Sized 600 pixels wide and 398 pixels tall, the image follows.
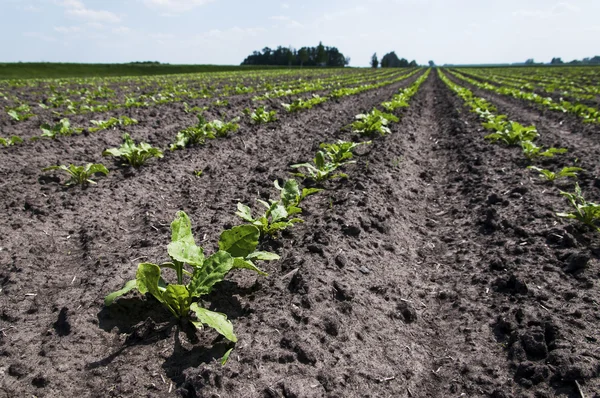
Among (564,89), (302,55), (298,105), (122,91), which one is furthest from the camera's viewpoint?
(302,55)

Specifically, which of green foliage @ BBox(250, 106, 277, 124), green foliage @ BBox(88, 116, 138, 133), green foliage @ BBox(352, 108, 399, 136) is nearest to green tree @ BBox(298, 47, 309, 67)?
green foliage @ BBox(250, 106, 277, 124)

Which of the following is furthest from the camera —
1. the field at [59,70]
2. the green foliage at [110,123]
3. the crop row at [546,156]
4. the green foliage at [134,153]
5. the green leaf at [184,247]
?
the field at [59,70]

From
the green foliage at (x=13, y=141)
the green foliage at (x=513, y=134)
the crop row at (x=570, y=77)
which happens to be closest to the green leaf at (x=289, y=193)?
the green foliage at (x=13, y=141)

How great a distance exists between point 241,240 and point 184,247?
0.42m

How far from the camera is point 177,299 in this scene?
220 cm

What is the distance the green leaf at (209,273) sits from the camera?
7.31 feet

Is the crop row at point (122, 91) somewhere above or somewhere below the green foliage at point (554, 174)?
above

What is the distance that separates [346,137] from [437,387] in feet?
19.5

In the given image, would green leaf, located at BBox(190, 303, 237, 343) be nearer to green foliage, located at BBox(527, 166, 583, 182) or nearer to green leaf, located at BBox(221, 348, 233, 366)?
green leaf, located at BBox(221, 348, 233, 366)

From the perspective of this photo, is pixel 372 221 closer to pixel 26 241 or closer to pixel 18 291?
pixel 18 291

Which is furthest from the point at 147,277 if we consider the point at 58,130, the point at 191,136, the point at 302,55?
the point at 302,55

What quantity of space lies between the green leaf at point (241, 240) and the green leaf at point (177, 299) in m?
0.47

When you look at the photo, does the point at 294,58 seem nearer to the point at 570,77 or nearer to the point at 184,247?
the point at 570,77

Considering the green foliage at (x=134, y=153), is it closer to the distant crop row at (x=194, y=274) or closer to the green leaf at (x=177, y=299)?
the distant crop row at (x=194, y=274)
